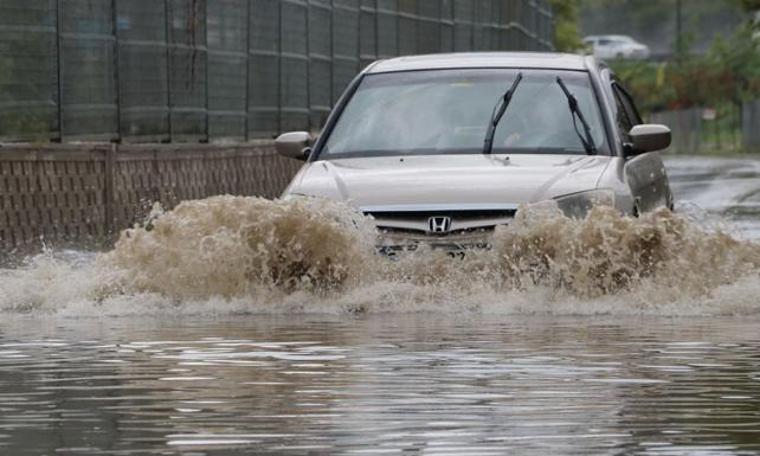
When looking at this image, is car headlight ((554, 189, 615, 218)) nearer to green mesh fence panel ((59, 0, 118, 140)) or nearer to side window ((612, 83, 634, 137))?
side window ((612, 83, 634, 137))

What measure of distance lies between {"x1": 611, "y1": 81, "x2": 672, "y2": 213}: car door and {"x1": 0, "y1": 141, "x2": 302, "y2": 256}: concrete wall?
591cm

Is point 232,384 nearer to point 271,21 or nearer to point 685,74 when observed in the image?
point 271,21

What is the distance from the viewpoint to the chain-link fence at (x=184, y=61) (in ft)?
73.4

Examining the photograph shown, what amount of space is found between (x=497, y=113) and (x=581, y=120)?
0.49 meters

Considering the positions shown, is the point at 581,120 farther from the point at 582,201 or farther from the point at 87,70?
the point at 87,70

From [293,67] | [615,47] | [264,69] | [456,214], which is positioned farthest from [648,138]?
[615,47]

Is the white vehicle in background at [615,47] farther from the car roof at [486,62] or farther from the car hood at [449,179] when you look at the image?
the car hood at [449,179]

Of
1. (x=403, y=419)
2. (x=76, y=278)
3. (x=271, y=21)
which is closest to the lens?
(x=403, y=419)

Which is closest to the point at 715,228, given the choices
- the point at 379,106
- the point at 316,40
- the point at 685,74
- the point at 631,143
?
the point at 631,143

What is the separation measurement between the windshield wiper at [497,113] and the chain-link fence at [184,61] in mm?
7144

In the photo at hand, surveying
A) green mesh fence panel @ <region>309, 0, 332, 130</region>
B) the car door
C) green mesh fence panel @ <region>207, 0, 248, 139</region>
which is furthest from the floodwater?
green mesh fence panel @ <region>309, 0, 332, 130</region>

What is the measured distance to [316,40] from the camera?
107 ft

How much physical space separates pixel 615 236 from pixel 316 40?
18824 mm

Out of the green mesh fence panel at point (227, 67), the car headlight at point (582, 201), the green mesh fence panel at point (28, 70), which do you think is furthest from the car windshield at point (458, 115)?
the green mesh fence panel at point (227, 67)
